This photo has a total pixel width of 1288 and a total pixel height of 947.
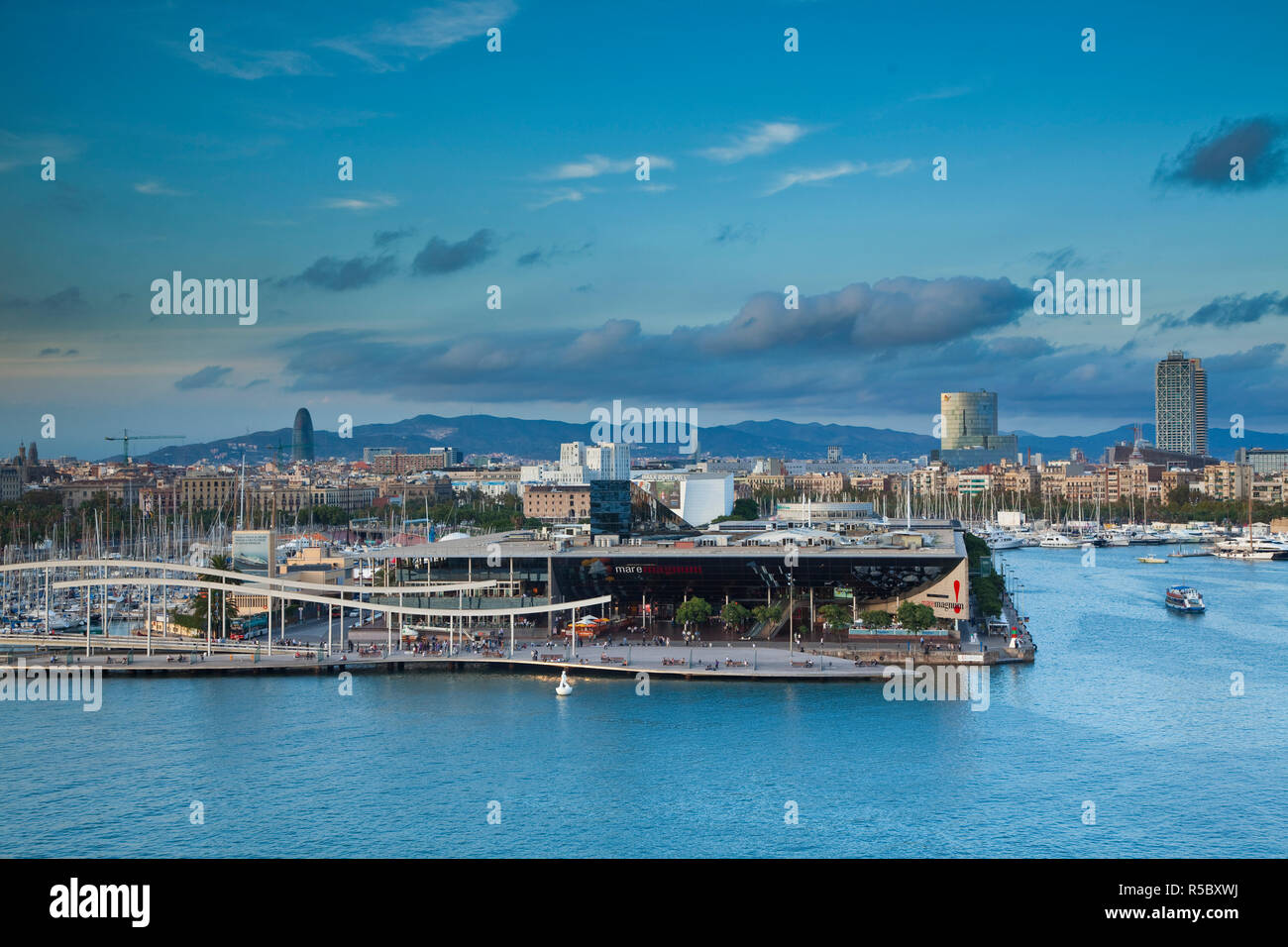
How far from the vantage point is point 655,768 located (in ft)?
54.5

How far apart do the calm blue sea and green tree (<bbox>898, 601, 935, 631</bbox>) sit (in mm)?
2152

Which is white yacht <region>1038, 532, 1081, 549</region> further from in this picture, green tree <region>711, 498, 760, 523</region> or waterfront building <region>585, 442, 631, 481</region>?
waterfront building <region>585, 442, 631, 481</region>

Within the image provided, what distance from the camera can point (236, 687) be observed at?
2320 cm

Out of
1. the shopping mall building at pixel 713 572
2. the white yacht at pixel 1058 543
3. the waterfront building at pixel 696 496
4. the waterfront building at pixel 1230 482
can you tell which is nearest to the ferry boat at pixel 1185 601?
the shopping mall building at pixel 713 572

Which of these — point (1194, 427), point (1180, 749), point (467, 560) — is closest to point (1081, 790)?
point (1180, 749)

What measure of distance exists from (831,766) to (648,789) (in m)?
2.72

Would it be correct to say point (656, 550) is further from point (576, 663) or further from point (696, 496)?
point (696, 496)

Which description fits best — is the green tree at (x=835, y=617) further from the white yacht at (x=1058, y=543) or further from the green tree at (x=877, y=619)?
the white yacht at (x=1058, y=543)

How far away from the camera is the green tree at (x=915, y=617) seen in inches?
1004

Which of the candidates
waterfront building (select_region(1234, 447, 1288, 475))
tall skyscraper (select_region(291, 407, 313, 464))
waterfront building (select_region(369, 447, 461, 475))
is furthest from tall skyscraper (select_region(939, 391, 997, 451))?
tall skyscraper (select_region(291, 407, 313, 464))

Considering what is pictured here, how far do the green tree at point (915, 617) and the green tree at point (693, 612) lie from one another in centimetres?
461

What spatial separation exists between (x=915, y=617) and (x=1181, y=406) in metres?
145

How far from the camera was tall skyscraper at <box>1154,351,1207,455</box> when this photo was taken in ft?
505
